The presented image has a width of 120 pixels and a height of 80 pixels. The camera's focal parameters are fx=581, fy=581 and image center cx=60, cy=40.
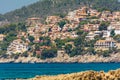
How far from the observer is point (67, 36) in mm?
176125

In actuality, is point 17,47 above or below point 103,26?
below

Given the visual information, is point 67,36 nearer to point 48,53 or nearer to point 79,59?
point 48,53

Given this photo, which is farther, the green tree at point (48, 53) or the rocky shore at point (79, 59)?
the green tree at point (48, 53)

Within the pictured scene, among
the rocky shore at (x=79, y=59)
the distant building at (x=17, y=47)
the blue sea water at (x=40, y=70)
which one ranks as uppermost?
the blue sea water at (x=40, y=70)

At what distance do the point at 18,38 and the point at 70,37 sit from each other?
18.4 m

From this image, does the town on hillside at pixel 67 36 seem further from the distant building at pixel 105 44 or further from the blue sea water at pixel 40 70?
the blue sea water at pixel 40 70

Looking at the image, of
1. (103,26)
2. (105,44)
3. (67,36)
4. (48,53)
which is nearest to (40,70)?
(48,53)

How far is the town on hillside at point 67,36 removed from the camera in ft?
517

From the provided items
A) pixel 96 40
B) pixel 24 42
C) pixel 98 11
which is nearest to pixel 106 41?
pixel 96 40

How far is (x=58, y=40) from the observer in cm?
17162

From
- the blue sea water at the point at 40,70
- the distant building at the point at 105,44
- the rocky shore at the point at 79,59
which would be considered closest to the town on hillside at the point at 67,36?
the distant building at the point at 105,44

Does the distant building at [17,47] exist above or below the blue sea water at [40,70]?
below

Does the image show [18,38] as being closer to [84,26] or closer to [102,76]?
[84,26]

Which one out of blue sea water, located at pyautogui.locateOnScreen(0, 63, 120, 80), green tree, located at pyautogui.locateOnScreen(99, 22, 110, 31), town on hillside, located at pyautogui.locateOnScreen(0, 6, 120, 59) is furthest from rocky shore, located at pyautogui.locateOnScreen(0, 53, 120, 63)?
blue sea water, located at pyautogui.locateOnScreen(0, 63, 120, 80)
